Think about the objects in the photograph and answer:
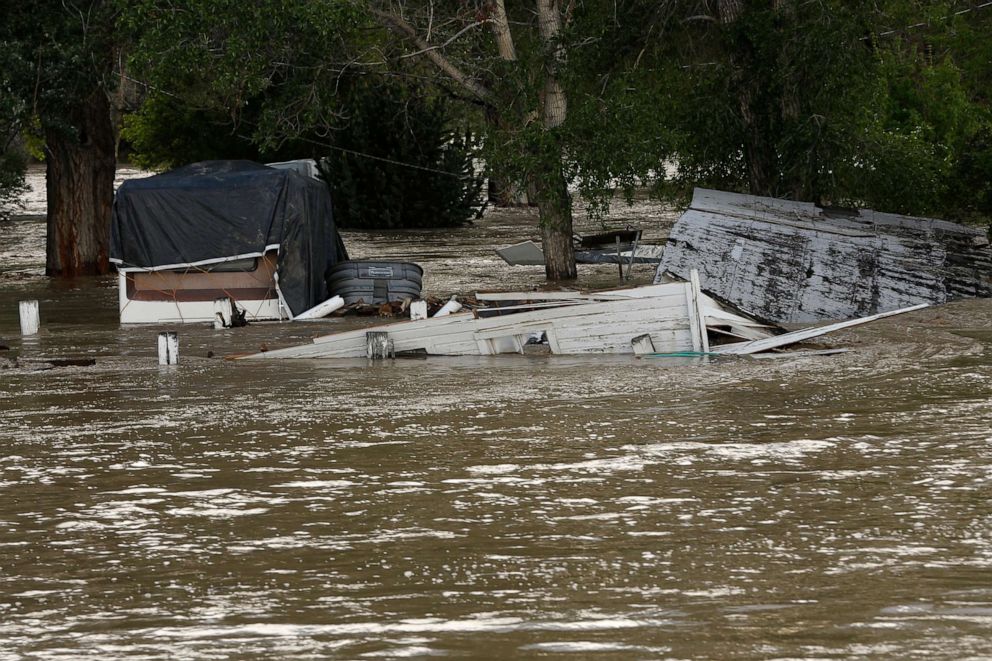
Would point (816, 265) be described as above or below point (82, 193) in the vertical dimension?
below

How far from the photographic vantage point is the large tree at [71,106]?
24.2m

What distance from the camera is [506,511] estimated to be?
872 cm

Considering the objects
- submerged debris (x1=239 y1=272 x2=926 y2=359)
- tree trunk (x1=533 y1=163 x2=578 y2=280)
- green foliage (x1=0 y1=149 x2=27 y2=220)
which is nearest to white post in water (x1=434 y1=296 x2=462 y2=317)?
submerged debris (x1=239 y1=272 x2=926 y2=359)

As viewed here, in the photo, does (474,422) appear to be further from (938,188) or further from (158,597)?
(938,188)

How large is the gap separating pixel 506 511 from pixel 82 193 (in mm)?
21195

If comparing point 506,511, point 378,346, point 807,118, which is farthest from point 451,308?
point 506,511

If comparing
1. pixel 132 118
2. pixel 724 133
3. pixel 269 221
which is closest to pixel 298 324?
pixel 269 221

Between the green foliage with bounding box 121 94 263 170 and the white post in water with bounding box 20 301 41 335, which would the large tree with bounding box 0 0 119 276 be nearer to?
the white post in water with bounding box 20 301 41 335

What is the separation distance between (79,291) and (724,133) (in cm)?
1174

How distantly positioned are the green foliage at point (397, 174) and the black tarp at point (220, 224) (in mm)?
18283

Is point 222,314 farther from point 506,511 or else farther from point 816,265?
point 506,511

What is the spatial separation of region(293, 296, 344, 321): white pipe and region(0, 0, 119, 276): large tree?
631cm

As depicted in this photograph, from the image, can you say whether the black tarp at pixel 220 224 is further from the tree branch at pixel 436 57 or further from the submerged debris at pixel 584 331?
the submerged debris at pixel 584 331

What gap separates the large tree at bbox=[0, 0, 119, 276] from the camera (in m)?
24.2
